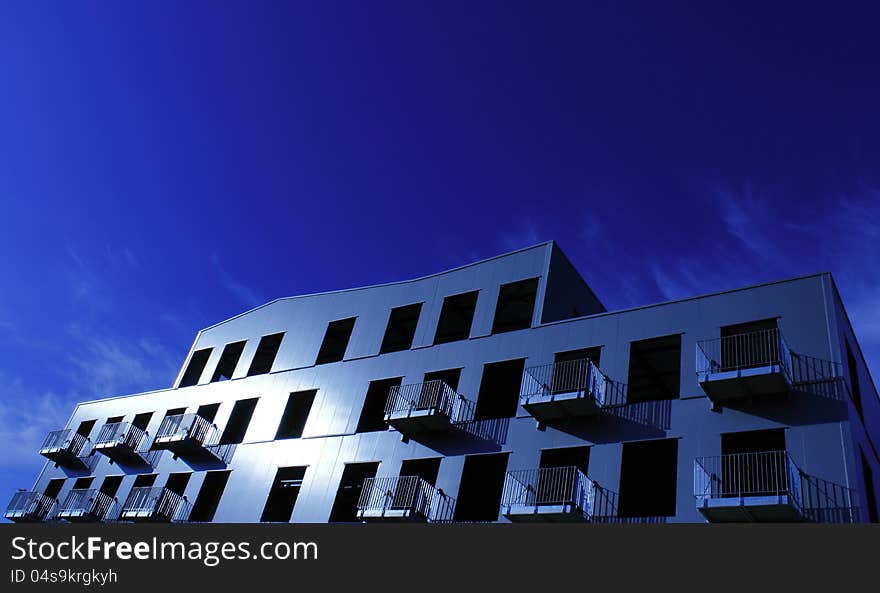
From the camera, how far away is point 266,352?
41031mm

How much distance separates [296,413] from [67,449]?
18241 millimetres

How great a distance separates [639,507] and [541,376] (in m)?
6.40

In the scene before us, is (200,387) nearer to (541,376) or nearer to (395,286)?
(395,286)

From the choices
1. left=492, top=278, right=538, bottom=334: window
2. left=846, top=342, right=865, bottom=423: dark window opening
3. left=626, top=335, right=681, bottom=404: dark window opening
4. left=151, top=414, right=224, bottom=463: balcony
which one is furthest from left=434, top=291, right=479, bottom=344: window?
left=846, top=342, right=865, bottom=423: dark window opening

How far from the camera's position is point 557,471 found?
984 inches

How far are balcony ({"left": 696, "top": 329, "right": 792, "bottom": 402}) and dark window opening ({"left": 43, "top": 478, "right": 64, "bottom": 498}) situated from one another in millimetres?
40148

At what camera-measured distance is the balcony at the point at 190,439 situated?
36156 millimetres

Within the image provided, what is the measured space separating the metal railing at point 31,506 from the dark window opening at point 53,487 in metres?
0.55

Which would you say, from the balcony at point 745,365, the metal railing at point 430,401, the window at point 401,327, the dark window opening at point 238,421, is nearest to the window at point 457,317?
the window at point 401,327

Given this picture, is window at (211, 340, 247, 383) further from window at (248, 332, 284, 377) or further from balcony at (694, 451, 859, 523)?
balcony at (694, 451, 859, 523)

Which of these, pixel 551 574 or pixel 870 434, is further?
pixel 870 434

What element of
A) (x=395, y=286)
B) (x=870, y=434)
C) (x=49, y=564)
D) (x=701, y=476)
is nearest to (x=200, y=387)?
(x=395, y=286)

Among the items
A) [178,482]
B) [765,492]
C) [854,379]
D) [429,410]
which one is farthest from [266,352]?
[854,379]

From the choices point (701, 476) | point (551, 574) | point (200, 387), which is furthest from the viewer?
point (200, 387)
